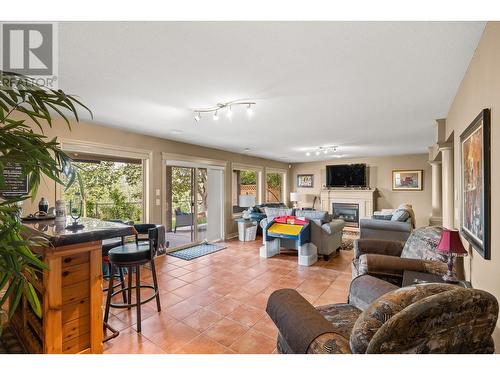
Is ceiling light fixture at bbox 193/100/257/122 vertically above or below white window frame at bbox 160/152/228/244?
above

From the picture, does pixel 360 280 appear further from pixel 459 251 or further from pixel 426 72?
pixel 426 72

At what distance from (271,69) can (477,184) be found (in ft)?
5.57

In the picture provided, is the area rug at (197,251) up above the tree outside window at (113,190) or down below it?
below

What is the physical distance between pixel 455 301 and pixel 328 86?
2.07 metres

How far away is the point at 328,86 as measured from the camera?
2.46 metres

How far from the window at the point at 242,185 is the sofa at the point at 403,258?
4535mm

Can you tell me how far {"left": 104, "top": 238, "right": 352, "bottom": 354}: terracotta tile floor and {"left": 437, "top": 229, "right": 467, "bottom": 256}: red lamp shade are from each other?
4.58ft

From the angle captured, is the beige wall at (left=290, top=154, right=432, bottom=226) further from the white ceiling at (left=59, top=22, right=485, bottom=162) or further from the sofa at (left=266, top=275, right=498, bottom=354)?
the sofa at (left=266, top=275, right=498, bottom=354)

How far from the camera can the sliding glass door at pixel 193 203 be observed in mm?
5512

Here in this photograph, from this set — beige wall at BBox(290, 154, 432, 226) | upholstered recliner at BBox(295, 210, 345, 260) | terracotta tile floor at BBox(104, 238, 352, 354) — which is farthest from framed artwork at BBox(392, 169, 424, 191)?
upholstered recliner at BBox(295, 210, 345, 260)

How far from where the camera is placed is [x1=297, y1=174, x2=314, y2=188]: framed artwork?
364 inches

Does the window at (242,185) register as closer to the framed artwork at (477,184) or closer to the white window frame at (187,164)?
the white window frame at (187,164)

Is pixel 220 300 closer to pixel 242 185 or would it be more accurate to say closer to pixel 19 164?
pixel 19 164

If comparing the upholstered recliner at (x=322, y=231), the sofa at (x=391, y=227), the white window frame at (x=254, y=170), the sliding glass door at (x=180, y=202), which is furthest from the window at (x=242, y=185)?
the sofa at (x=391, y=227)
